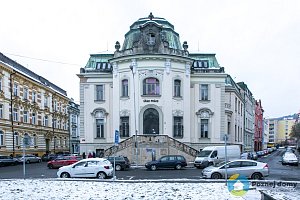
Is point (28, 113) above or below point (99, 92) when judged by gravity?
below

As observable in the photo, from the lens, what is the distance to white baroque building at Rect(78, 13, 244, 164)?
1457 inches

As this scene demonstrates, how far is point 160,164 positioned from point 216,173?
941 cm

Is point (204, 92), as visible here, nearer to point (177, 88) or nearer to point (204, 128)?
point (177, 88)

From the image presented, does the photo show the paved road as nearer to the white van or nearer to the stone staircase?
the white van

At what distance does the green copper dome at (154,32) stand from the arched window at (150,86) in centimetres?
469

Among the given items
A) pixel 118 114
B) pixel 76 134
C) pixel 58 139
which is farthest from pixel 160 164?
pixel 76 134

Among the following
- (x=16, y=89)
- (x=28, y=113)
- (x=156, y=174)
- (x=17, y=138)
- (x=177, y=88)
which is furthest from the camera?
(x=28, y=113)

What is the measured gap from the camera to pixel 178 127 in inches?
1516

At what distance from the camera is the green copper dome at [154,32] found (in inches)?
1480

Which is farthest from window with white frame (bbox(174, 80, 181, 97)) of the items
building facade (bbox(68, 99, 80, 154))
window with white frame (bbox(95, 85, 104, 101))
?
building facade (bbox(68, 99, 80, 154))

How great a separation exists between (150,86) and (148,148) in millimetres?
7791

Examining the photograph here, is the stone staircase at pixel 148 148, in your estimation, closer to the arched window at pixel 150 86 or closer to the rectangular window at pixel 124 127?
the rectangular window at pixel 124 127

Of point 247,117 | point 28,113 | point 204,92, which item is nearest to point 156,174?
point 204,92

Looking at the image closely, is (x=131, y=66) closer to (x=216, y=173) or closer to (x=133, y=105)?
(x=133, y=105)
